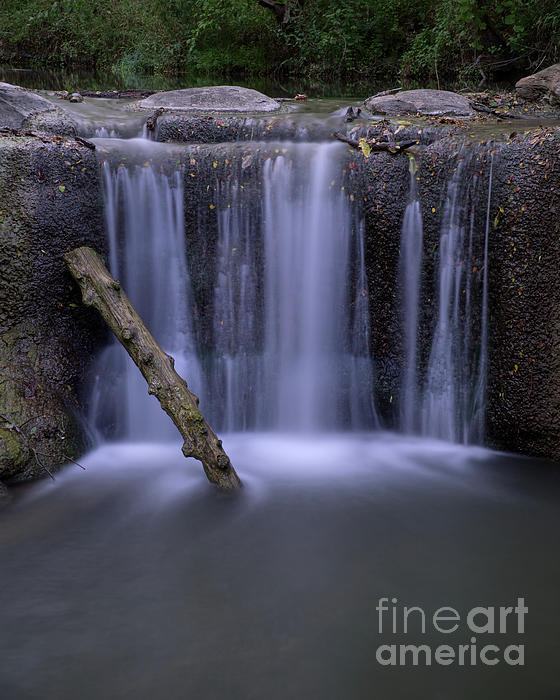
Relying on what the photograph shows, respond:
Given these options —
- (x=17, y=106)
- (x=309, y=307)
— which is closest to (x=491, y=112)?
(x=309, y=307)

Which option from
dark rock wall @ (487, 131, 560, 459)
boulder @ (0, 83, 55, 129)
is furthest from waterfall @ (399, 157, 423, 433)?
boulder @ (0, 83, 55, 129)

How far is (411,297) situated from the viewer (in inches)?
205

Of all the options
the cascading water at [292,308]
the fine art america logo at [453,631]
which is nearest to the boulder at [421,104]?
the cascading water at [292,308]

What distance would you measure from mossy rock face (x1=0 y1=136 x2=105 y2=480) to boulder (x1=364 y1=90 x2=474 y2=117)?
3702 mm

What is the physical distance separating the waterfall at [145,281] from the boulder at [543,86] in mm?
5154

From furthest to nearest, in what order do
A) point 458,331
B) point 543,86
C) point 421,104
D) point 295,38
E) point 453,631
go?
point 295,38
point 543,86
point 421,104
point 458,331
point 453,631

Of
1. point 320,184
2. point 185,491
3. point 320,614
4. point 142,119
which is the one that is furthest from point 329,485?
point 142,119

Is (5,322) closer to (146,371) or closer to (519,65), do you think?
(146,371)

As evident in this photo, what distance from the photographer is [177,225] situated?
5.40 metres

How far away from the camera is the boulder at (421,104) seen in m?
6.99

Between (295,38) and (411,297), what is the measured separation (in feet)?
52.4

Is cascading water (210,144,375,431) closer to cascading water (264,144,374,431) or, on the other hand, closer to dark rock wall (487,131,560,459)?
cascading water (264,144,374,431)

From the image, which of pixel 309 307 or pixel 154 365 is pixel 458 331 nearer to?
pixel 309 307

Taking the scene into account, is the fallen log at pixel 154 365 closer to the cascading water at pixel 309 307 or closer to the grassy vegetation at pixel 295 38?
the cascading water at pixel 309 307
